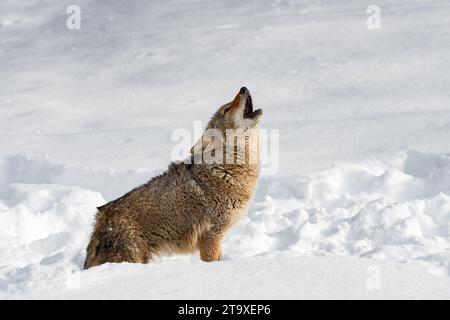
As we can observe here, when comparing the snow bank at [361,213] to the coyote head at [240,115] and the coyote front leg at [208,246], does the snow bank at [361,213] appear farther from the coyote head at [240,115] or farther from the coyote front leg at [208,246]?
the coyote head at [240,115]

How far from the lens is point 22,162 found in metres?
11.0

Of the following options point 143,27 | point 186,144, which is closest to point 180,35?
point 143,27

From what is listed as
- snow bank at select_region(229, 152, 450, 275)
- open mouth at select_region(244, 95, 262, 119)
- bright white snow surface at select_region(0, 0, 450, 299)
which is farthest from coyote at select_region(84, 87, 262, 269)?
snow bank at select_region(229, 152, 450, 275)

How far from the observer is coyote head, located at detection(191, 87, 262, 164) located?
6.68 metres

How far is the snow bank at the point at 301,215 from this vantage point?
24.8ft

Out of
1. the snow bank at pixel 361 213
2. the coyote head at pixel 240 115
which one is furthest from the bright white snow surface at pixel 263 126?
the coyote head at pixel 240 115

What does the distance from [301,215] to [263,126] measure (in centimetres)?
368

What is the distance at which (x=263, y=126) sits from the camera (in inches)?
474

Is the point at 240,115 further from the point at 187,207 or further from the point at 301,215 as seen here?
the point at 301,215

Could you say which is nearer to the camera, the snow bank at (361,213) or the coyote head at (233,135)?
the coyote head at (233,135)

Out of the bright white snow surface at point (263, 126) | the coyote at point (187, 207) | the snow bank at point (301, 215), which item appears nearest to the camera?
the bright white snow surface at point (263, 126)

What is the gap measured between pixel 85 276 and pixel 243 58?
10.9 m
